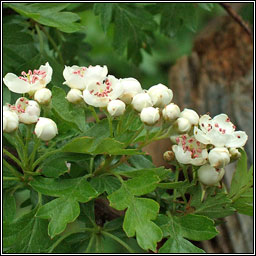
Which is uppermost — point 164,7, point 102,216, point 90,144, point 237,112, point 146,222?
point 164,7

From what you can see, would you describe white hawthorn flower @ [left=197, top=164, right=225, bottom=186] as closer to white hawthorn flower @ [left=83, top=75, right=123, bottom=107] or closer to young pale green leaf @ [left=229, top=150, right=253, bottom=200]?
young pale green leaf @ [left=229, top=150, right=253, bottom=200]

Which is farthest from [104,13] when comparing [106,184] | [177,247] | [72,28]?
[177,247]

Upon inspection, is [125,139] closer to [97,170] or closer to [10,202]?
[97,170]

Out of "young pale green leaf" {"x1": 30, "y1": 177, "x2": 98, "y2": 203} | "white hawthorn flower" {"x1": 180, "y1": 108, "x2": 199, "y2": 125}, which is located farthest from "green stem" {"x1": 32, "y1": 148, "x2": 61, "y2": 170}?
"white hawthorn flower" {"x1": 180, "y1": 108, "x2": 199, "y2": 125}

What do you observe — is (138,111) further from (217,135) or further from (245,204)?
(245,204)

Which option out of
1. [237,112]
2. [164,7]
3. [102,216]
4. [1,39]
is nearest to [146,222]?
[102,216]

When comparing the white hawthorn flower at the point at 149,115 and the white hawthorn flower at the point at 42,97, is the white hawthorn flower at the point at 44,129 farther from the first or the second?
the white hawthorn flower at the point at 149,115
